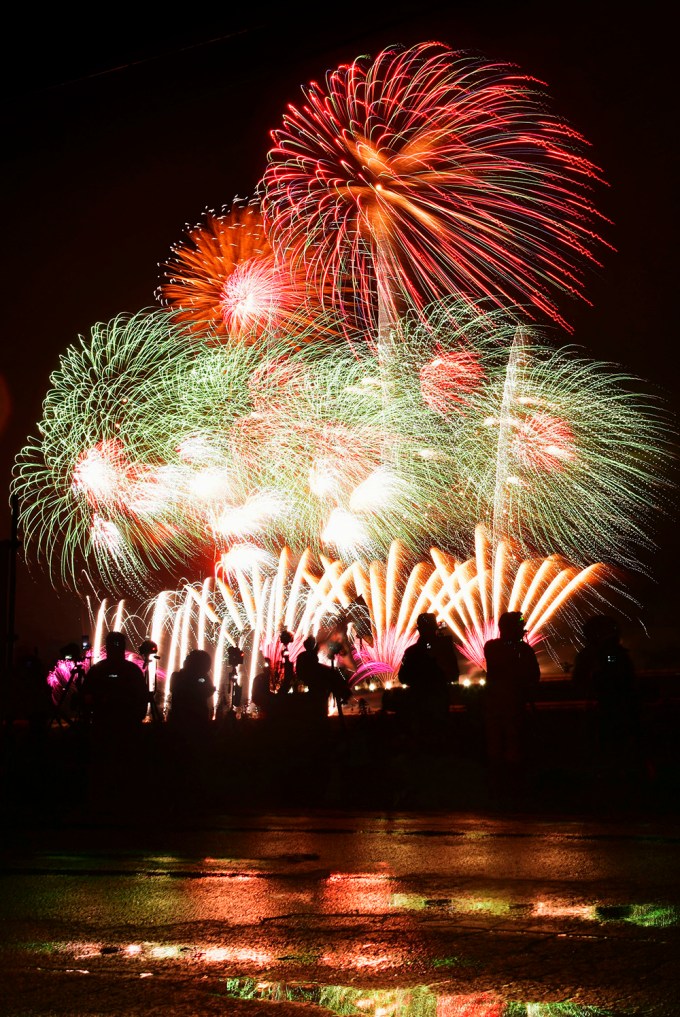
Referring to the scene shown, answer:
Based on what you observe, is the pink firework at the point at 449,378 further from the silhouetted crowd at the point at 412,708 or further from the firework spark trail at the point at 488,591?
the silhouetted crowd at the point at 412,708

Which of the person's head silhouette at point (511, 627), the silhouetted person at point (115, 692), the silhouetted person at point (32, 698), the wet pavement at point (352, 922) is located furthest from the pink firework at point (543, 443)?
the wet pavement at point (352, 922)

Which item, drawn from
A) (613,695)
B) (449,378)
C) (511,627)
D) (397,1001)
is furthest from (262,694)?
(449,378)

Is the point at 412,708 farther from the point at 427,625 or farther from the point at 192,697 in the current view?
the point at 192,697

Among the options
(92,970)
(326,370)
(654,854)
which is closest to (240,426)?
(326,370)

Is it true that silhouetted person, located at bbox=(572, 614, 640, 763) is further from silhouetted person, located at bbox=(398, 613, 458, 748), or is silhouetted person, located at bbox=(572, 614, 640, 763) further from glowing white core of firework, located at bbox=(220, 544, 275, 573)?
glowing white core of firework, located at bbox=(220, 544, 275, 573)

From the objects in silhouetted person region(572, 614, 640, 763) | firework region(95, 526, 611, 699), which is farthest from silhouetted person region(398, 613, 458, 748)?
firework region(95, 526, 611, 699)

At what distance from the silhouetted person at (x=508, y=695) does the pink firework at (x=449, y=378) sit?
1802 cm

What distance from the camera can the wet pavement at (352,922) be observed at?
15.3 ft

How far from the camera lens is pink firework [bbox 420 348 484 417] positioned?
29859 millimetres

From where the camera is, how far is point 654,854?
26.1ft

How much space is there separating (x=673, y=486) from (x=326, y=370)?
32081 millimetres

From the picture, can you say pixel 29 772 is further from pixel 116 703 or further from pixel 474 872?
pixel 474 872

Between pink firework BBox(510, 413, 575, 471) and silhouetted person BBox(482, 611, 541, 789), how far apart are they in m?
20.1

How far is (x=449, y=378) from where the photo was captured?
3053 cm
